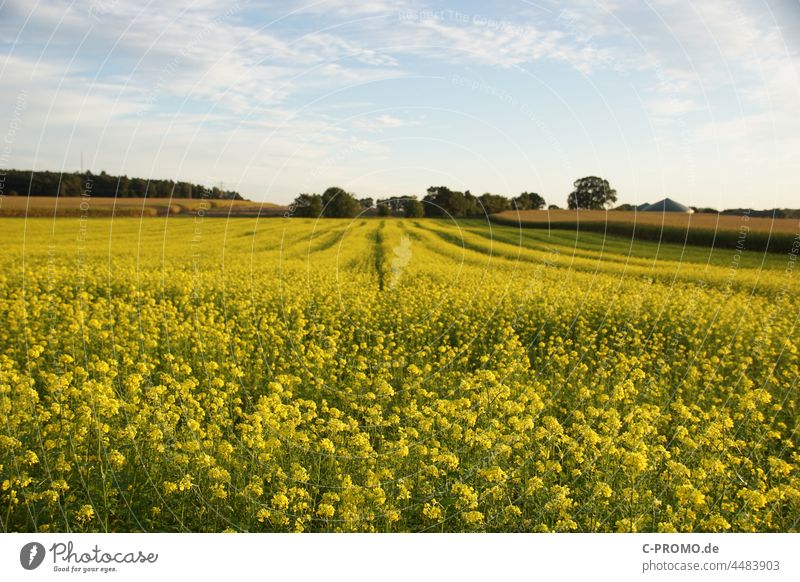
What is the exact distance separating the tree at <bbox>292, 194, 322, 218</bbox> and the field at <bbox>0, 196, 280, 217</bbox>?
0.60 metres

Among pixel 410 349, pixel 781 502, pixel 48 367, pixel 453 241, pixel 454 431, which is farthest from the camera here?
pixel 453 241

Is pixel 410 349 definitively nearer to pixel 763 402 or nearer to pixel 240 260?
pixel 763 402

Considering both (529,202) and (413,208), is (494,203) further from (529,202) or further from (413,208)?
(413,208)

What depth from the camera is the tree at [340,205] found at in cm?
839

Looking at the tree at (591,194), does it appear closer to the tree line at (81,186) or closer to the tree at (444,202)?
the tree at (444,202)

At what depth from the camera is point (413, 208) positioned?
834 centimetres

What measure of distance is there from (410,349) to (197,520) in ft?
16.3

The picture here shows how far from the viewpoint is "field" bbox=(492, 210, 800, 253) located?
1358 cm

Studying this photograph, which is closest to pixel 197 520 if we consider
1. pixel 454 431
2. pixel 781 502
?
pixel 454 431

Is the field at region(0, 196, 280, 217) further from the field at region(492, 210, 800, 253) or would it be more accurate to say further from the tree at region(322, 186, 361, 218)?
the field at region(492, 210, 800, 253)

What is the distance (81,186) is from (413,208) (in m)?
4.75

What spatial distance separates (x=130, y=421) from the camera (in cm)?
517

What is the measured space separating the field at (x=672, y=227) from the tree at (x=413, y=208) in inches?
157
